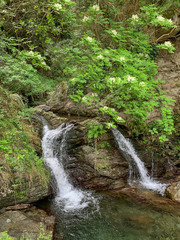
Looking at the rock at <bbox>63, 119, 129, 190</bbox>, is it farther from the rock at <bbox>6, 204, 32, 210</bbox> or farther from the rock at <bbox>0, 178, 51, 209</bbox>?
the rock at <bbox>6, 204, 32, 210</bbox>

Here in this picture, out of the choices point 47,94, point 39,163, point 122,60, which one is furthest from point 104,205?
point 47,94

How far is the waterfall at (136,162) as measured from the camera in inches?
230

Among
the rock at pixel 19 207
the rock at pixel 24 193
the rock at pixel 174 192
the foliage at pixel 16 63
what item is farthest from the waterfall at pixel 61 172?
the rock at pixel 174 192

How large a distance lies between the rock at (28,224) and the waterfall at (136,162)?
336cm

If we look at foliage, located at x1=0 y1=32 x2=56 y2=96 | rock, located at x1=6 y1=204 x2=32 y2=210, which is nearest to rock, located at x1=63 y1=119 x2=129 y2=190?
rock, located at x1=6 y1=204 x2=32 y2=210

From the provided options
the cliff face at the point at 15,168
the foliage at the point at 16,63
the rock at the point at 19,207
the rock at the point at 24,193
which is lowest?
the rock at the point at 19,207

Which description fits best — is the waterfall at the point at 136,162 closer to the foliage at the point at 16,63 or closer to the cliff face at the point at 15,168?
the cliff face at the point at 15,168

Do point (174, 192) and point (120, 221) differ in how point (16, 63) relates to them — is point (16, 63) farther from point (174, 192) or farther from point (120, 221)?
point (174, 192)

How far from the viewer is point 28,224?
3.68 m

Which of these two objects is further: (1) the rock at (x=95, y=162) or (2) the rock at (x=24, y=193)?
(1) the rock at (x=95, y=162)

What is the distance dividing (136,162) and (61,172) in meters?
2.77

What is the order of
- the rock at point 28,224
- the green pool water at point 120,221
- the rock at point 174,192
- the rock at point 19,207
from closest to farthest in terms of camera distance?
the rock at point 28,224 → the green pool water at point 120,221 → the rock at point 19,207 → the rock at point 174,192

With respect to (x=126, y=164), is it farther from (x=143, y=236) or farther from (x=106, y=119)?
(x=143, y=236)

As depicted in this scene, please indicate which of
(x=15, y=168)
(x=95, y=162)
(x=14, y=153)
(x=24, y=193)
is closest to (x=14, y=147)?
(x=14, y=153)
